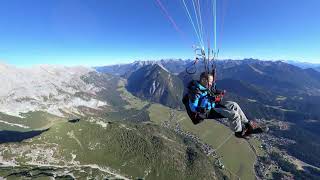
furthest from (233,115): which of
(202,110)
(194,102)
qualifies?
(194,102)

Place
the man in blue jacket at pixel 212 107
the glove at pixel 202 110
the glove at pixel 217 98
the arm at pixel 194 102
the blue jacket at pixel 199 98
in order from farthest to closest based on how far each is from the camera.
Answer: the arm at pixel 194 102 → the glove at pixel 202 110 → the blue jacket at pixel 199 98 → the glove at pixel 217 98 → the man in blue jacket at pixel 212 107

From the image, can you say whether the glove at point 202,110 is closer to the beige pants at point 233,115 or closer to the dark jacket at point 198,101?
the dark jacket at point 198,101

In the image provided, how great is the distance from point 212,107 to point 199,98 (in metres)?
1.41

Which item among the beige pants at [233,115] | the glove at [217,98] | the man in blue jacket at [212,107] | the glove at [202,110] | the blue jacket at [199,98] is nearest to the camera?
the beige pants at [233,115]

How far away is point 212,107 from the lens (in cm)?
2536

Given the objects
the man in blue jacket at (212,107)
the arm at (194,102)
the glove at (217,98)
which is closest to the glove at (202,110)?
the man in blue jacket at (212,107)

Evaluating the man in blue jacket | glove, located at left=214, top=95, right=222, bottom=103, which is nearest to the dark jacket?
the man in blue jacket

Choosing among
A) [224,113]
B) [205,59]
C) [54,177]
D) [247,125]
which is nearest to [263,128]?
[247,125]

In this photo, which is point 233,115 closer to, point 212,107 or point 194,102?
point 212,107

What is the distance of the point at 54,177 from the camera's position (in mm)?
199500

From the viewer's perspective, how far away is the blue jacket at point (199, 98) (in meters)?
25.2

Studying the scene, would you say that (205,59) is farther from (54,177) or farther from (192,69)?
(54,177)

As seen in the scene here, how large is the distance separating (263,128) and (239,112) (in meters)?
2.63

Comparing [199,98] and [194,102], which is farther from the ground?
[199,98]
